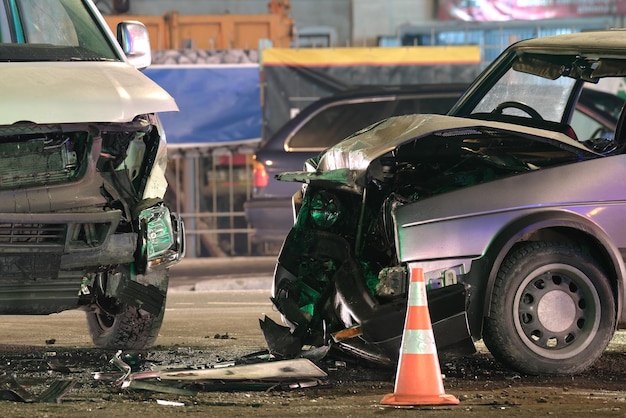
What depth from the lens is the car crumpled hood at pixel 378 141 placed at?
7.75m

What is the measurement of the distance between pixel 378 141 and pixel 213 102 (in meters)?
10.5

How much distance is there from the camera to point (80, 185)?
7.88m

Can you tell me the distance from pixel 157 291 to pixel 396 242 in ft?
5.41

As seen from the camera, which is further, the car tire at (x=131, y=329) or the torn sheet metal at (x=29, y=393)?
the car tire at (x=131, y=329)

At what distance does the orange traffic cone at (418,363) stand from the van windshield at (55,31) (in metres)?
2.91

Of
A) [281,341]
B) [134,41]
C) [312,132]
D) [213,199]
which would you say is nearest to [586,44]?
[281,341]

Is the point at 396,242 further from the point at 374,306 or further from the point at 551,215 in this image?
the point at 551,215

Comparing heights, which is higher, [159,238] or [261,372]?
[159,238]

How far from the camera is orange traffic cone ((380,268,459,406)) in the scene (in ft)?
22.2

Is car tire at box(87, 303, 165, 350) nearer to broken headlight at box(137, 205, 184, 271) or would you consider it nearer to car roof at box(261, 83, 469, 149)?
broken headlight at box(137, 205, 184, 271)

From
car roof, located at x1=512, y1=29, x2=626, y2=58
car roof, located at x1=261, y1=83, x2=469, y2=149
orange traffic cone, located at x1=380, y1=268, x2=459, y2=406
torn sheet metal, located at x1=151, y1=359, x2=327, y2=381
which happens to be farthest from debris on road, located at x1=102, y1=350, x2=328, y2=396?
car roof, located at x1=261, y1=83, x2=469, y2=149

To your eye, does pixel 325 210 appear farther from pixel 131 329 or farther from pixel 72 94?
pixel 72 94

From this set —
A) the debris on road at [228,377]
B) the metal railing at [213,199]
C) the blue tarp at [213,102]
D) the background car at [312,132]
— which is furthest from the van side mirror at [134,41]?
the metal railing at [213,199]

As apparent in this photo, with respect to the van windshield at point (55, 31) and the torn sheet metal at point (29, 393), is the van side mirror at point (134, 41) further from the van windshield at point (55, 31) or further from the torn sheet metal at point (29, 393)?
the torn sheet metal at point (29, 393)
